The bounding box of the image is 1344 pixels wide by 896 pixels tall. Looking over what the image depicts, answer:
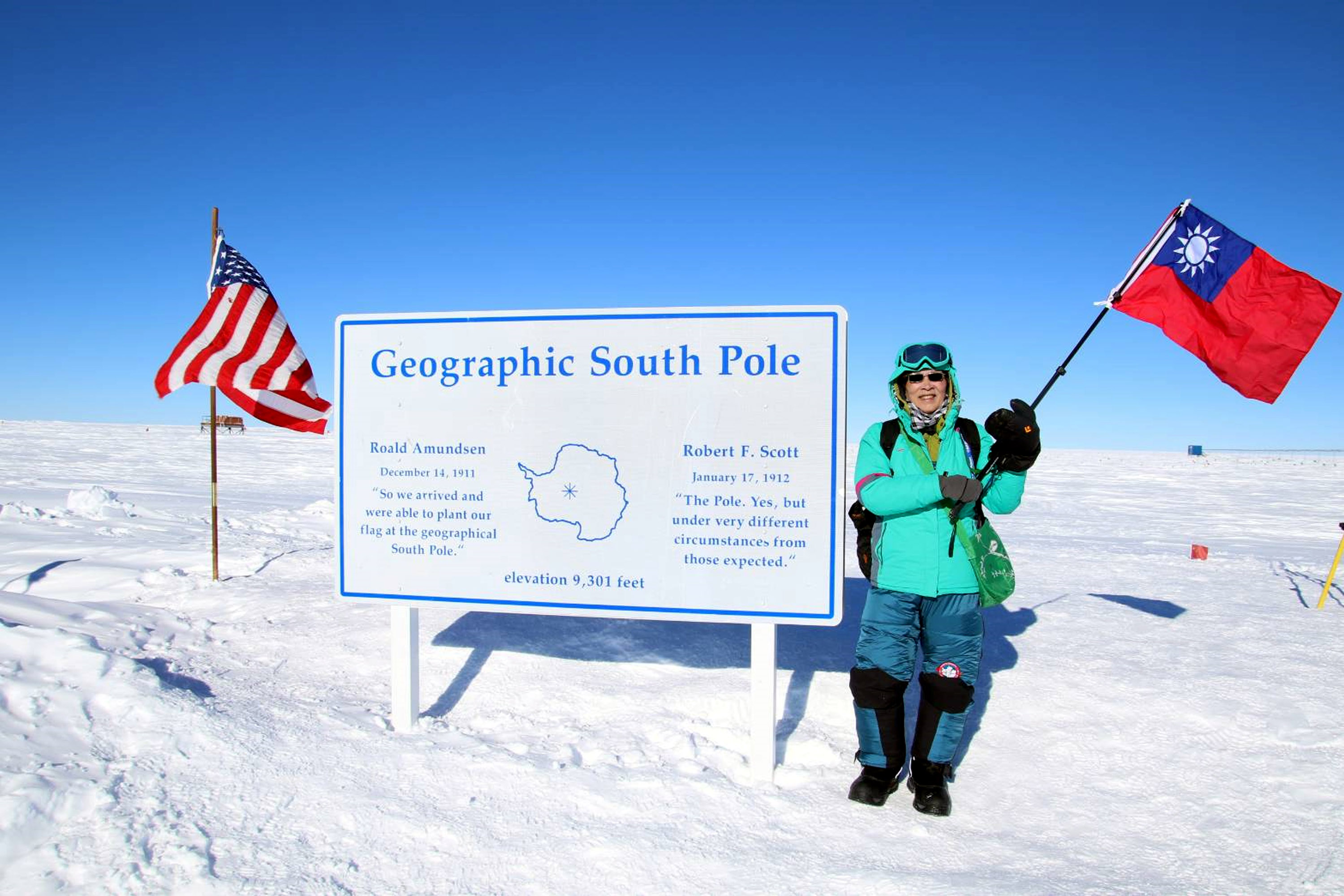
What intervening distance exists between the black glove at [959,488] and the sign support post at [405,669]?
109 inches

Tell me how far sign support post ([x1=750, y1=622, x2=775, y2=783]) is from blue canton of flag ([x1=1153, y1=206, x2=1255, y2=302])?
3.25 m

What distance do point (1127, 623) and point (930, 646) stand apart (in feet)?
11.9

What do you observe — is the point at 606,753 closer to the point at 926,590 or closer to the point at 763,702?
the point at 763,702

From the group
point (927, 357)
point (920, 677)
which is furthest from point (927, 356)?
point (920, 677)

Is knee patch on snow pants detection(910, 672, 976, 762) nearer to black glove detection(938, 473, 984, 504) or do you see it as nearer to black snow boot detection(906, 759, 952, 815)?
black snow boot detection(906, 759, 952, 815)

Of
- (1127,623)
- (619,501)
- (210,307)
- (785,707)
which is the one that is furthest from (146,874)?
(1127,623)

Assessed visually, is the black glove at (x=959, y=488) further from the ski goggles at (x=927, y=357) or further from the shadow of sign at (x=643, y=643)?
the shadow of sign at (x=643, y=643)

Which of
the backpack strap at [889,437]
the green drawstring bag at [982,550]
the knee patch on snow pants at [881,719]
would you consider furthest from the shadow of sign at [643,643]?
the backpack strap at [889,437]

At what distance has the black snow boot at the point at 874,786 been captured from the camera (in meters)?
3.36

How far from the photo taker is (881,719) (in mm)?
3414

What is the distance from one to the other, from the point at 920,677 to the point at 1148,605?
459 centimetres

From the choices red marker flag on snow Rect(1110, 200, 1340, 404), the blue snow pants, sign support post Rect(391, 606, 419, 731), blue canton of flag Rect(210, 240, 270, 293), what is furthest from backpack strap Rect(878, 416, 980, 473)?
blue canton of flag Rect(210, 240, 270, 293)

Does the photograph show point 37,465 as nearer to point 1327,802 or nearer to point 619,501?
point 619,501

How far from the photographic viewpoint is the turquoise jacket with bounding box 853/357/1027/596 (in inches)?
133
